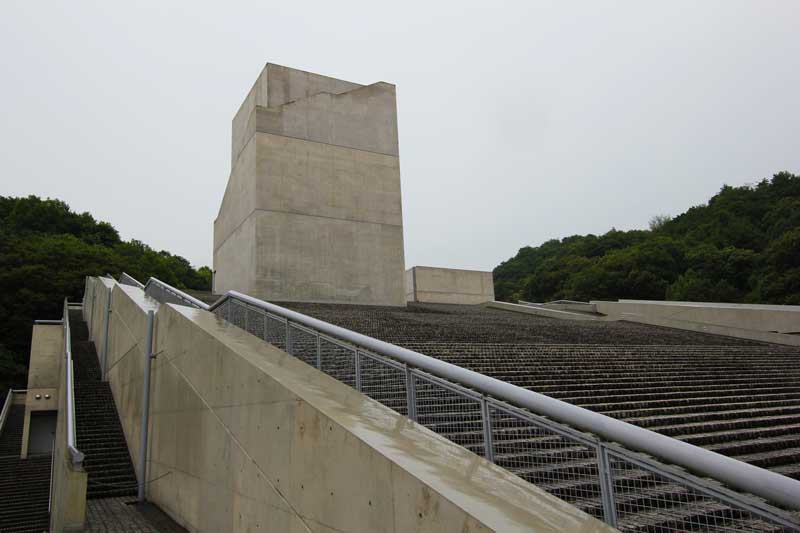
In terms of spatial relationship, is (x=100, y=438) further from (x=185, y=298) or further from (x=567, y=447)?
(x=567, y=447)

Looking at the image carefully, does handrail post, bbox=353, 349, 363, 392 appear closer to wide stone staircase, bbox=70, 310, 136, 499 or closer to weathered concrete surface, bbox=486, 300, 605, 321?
wide stone staircase, bbox=70, 310, 136, 499

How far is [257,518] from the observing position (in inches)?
186

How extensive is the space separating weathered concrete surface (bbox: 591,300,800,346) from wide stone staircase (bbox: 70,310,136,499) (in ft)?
48.5

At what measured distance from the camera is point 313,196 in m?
18.6

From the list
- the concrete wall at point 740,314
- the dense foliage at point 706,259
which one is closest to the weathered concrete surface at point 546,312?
the concrete wall at point 740,314

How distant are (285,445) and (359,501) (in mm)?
1200

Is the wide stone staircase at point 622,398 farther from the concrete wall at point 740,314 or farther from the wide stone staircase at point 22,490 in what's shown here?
the wide stone staircase at point 22,490

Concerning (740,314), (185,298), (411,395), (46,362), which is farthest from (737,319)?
(46,362)

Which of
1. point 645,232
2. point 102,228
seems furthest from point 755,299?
point 102,228

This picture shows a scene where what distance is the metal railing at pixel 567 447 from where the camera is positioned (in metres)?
Answer: 2.01

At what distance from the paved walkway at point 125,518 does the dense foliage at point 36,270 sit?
89.2 ft

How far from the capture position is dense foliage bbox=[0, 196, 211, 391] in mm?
32688

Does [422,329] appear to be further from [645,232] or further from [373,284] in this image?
[645,232]

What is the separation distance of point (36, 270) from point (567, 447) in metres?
39.0
